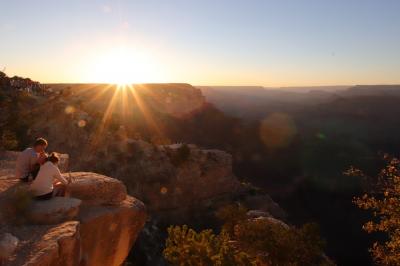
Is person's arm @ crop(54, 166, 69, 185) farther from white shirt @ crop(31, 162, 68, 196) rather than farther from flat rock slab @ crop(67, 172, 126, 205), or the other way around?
flat rock slab @ crop(67, 172, 126, 205)

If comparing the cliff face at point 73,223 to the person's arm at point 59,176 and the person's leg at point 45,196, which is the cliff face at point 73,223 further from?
the person's arm at point 59,176

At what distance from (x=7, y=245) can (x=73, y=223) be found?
190 cm

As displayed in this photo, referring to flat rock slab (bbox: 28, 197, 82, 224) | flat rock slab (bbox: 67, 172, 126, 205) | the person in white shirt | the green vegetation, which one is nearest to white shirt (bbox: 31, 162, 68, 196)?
the person in white shirt

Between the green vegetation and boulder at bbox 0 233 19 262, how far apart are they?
6814mm

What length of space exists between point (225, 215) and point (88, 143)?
16.5 meters

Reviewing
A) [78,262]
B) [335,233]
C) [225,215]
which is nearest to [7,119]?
[225,215]

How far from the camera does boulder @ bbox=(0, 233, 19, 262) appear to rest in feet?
28.2

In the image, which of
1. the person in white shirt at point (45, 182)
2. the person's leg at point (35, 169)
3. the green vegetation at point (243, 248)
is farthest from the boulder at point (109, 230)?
the green vegetation at point (243, 248)

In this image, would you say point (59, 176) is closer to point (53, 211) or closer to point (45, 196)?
point (45, 196)

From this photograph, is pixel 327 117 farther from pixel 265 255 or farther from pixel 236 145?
pixel 265 255

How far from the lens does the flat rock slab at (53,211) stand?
10.5 metres

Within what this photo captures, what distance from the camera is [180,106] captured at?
116312 mm

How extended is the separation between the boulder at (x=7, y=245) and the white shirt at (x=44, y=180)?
1.86 metres

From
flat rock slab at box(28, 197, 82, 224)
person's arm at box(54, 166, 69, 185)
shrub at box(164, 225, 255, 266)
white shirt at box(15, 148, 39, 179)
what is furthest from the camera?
shrub at box(164, 225, 255, 266)
